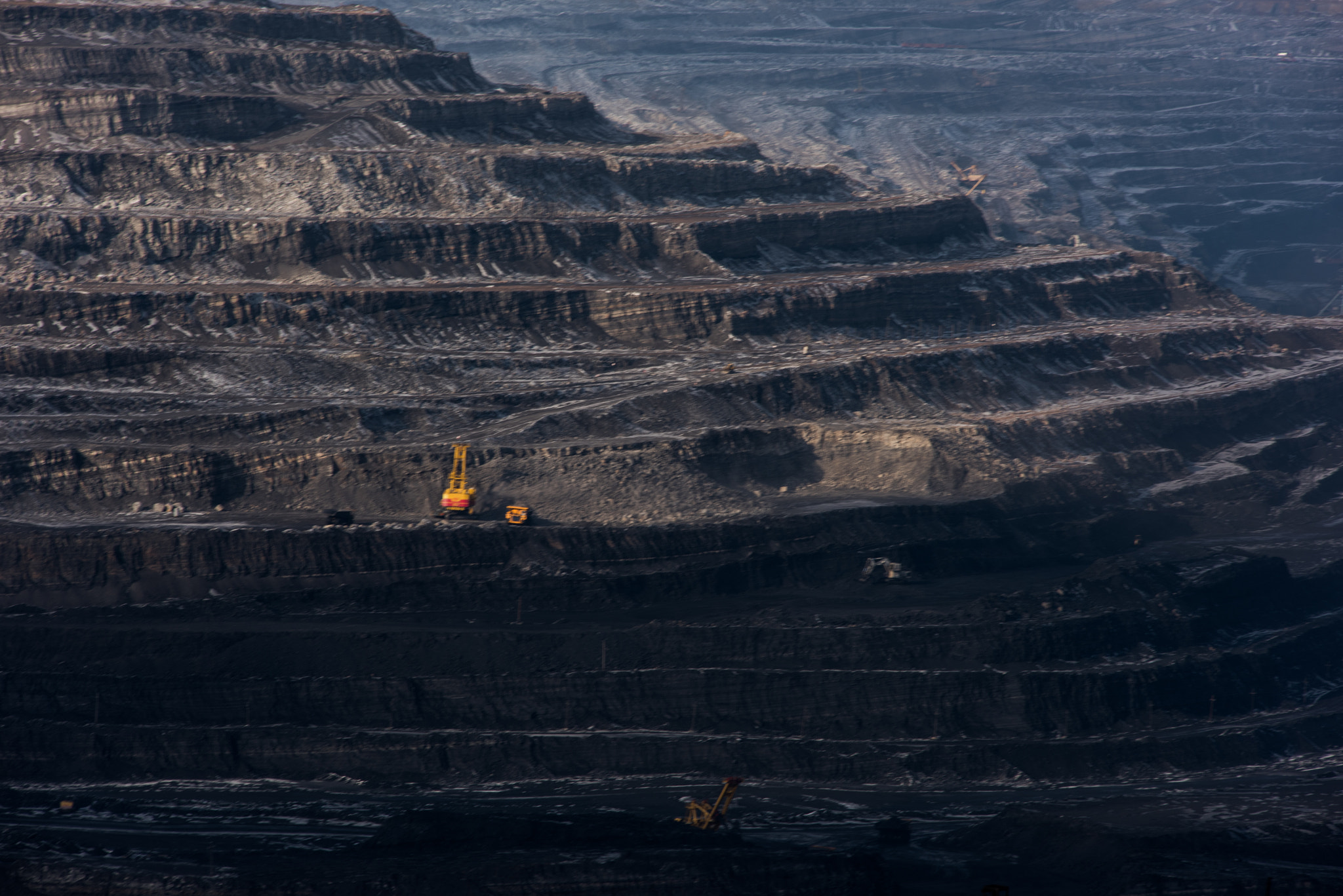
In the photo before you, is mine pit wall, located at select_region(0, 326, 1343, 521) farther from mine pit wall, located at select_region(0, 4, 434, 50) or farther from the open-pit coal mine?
mine pit wall, located at select_region(0, 4, 434, 50)

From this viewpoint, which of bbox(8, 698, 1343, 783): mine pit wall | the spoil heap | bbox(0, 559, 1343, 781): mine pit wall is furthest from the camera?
the spoil heap

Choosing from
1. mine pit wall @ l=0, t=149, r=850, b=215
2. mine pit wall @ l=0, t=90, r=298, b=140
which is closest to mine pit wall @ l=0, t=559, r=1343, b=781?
mine pit wall @ l=0, t=149, r=850, b=215

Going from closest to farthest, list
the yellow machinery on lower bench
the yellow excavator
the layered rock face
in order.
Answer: the yellow machinery on lower bench → the yellow excavator → the layered rock face

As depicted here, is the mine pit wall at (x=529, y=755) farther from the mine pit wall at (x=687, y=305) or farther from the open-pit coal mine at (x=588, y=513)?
the mine pit wall at (x=687, y=305)

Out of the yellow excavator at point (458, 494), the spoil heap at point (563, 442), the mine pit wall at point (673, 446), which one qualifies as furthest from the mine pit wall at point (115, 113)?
the yellow excavator at point (458, 494)

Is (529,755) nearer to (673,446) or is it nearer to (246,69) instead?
(673,446)

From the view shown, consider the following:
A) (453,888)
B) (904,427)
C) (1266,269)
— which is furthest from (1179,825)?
(1266,269)

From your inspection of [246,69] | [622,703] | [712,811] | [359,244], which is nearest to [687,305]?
[359,244]

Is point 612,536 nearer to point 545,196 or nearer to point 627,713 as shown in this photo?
point 627,713
